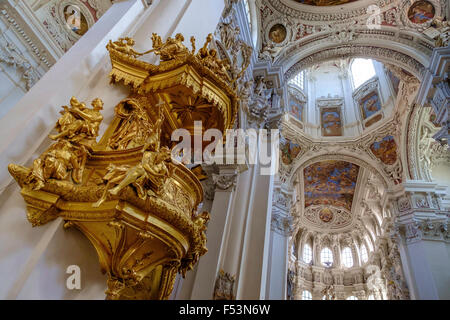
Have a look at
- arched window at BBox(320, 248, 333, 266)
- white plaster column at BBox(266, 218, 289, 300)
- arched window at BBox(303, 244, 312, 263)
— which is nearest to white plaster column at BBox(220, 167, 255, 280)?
white plaster column at BBox(266, 218, 289, 300)

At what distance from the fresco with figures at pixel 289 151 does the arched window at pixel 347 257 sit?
1062 cm

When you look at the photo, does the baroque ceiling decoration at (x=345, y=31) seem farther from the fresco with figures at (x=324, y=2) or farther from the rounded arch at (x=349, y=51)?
the fresco with figures at (x=324, y=2)

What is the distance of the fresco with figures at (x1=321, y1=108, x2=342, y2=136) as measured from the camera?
15.3 meters

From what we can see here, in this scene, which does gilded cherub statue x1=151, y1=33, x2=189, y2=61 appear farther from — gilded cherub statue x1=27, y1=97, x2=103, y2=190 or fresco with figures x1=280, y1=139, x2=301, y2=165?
fresco with figures x1=280, y1=139, x2=301, y2=165

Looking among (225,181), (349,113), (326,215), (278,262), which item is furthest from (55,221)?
(326,215)

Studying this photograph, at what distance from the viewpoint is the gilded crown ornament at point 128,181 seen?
1921mm

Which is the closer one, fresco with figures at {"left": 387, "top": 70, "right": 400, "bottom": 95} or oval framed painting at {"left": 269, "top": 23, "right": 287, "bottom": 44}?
oval framed painting at {"left": 269, "top": 23, "right": 287, "bottom": 44}

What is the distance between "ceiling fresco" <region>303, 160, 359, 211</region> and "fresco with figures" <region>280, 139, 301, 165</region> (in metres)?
2.32

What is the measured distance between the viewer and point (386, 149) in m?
13.7

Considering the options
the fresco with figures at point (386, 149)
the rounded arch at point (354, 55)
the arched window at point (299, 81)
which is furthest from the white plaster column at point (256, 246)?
the arched window at point (299, 81)

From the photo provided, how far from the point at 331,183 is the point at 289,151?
4564mm

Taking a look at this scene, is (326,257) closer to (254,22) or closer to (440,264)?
(440,264)

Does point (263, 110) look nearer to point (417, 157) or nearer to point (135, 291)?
point (135, 291)

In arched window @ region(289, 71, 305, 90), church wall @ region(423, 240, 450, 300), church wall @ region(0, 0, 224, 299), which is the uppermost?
arched window @ region(289, 71, 305, 90)
